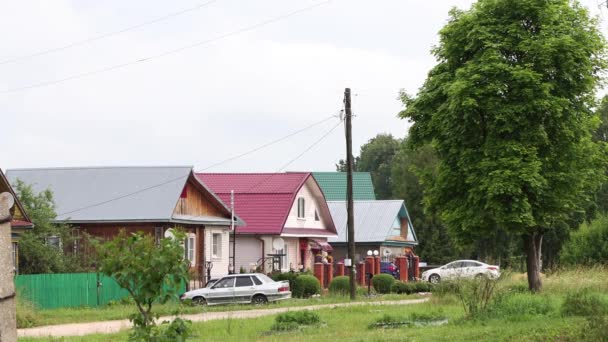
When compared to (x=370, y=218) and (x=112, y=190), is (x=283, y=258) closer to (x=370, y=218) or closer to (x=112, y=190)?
(x=112, y=190)

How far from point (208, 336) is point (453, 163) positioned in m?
12.5

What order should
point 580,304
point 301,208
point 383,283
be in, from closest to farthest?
point 580,304
point 383,283
point 301,208

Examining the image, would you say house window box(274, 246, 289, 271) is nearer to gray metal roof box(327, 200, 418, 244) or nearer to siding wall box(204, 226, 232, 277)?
siding wall box(204, 226, 232, 277)

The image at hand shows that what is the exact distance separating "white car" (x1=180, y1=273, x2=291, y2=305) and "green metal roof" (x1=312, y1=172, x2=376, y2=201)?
1827 inches

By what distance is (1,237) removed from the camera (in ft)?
16.2

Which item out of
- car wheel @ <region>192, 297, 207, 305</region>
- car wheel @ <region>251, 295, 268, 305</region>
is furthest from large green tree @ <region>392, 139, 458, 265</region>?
car wheel @ <region>192, 297, 207, 305</region>

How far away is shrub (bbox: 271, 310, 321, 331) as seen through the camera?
2141cm

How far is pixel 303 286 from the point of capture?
137ft

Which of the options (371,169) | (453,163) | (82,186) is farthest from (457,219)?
(371,169)

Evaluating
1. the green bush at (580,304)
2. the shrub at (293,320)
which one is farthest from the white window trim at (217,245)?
the green bush at (580,304)

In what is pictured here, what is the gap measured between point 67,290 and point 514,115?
16.8 m

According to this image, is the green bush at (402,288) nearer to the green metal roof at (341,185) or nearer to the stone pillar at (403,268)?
the stone pillar at (403,268)

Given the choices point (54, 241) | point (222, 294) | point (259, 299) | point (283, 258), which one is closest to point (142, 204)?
point (54, 241)

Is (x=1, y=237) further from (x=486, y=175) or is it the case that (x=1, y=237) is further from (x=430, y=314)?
(x=486, y=175)
